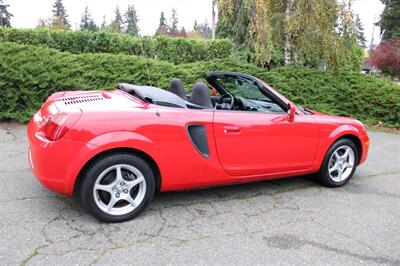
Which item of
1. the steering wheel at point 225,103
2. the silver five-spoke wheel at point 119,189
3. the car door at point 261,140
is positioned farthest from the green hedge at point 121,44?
the silver five-spoke wheel at point 119,189

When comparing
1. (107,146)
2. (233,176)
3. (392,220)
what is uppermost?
(107,146)

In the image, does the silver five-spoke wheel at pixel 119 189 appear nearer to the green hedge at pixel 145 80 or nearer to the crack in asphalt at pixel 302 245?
the crack in asphalt at pixel 302 245

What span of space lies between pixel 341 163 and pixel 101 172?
3015 mm

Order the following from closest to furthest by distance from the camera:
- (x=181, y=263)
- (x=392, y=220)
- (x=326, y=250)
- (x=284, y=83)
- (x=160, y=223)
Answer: (x=181, y=263)
(x=326, y=250)
(x=160, y=223)
(x=392, y=220)
(x=284, y=83)

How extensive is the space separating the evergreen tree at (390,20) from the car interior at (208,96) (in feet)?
168

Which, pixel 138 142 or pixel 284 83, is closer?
pixel 138 142

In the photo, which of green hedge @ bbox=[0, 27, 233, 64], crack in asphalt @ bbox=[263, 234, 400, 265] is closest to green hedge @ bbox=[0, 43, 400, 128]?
green hedge @ bbox=[0, 27, 233, 64]

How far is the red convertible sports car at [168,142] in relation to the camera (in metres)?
3.28

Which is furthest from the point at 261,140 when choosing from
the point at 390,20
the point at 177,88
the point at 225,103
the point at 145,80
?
the point at 390,20

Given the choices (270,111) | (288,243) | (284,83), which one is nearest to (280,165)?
(270,111)

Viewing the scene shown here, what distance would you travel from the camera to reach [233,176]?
402 centimetres

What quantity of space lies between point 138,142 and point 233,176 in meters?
1.14

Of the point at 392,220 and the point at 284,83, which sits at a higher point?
the point at 284,83

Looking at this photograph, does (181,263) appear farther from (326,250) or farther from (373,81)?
(373,81)
